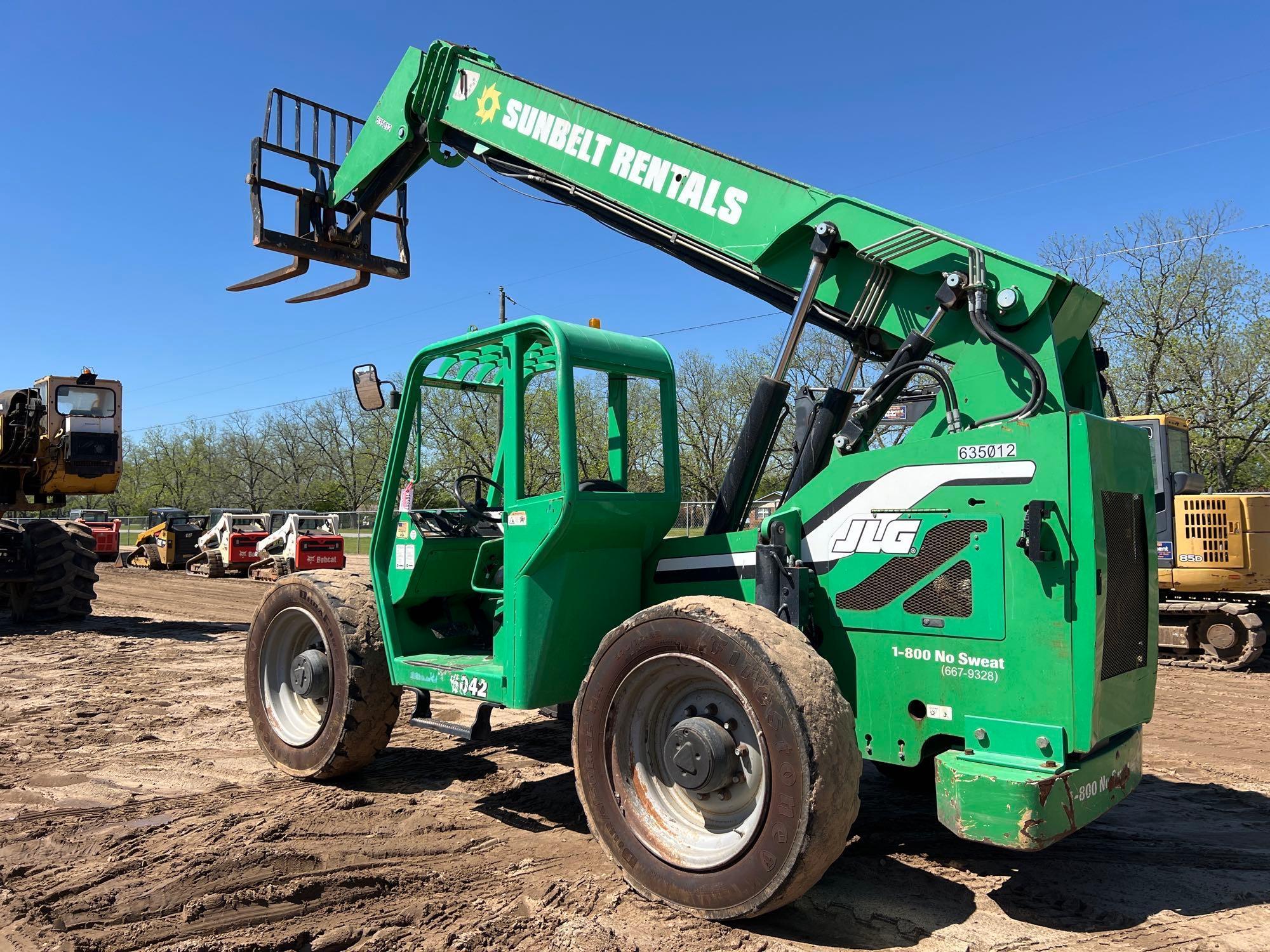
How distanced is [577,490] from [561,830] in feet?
5.72

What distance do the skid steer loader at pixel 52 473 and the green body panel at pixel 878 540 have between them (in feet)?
31.0

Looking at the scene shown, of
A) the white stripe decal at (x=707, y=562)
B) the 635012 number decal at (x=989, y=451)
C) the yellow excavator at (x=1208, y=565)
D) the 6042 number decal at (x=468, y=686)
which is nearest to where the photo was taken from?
the 635012 number decal at (x=989, y=451)

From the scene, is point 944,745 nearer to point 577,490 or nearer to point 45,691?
point 577,490

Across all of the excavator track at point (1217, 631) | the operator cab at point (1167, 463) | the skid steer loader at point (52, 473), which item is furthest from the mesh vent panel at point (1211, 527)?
the skid steer loader at point (52, 473)

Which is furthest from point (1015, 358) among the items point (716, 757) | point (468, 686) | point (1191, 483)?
point (1191, 483)

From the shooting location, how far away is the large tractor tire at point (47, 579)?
1268 cm

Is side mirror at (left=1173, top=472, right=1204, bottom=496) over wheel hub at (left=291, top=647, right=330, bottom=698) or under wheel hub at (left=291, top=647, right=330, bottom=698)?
over

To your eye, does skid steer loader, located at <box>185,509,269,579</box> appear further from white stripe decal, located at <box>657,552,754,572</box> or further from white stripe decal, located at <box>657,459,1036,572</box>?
white stripe decal, located at <box>657,459,1036,572</box>

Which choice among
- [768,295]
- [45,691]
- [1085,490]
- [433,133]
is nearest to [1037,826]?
[1085,490]

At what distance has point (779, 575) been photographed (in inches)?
163

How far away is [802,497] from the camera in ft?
13.9

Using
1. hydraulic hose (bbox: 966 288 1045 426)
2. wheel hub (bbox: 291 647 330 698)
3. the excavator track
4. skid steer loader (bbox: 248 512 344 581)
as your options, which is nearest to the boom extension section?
hydraulic hose (bbox: 966 288 1045 426)

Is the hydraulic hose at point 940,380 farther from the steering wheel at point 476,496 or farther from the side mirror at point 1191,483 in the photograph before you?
the side mirror at point 1191,483

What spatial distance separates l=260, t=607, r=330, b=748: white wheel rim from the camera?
231 inches
